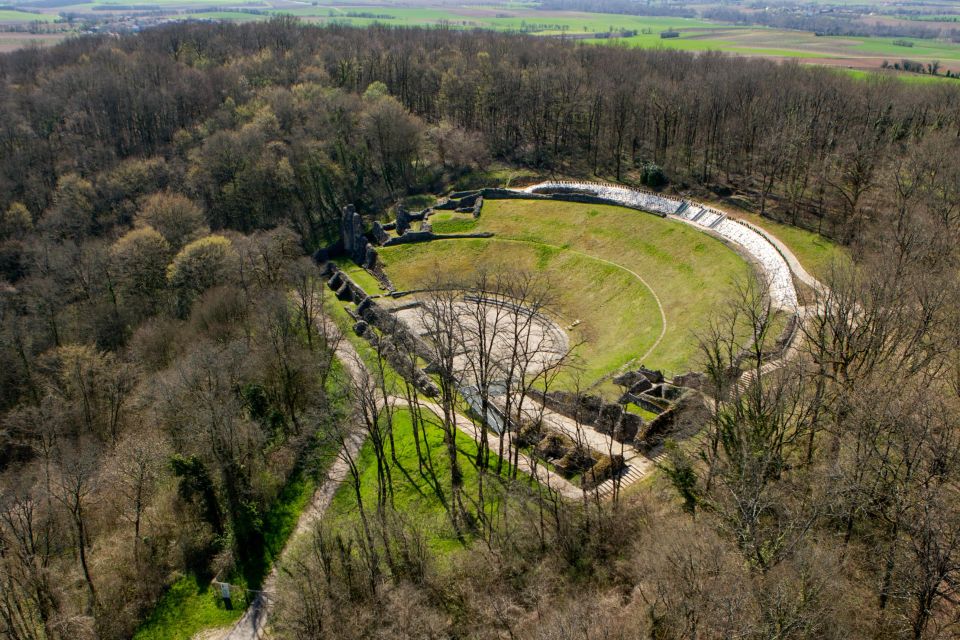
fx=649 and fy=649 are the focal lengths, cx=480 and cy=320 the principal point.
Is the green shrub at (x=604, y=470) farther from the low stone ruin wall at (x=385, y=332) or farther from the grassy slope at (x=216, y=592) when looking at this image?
the grassy slope at (x=216, y=592)

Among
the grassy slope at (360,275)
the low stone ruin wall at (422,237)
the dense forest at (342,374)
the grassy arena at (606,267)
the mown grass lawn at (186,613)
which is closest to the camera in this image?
the dense forest at (342,374)

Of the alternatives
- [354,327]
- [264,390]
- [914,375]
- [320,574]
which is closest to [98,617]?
[320,574]

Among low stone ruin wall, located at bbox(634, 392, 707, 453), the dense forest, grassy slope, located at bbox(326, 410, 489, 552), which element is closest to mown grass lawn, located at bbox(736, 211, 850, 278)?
the dense forest

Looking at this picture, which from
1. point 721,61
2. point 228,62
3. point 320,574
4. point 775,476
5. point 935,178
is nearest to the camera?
point 320,574

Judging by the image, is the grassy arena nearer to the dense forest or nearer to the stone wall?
the stone wall

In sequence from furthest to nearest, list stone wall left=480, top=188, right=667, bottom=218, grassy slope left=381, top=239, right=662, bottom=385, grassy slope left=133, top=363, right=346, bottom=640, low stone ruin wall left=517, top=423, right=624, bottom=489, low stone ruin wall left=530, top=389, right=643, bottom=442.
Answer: stone wall left=480, top=188, right=667, bottom=218 → grassy slope left=381, top=239, right=662, bottom=385 → low stone ruin wall left=530, top=389, right=643, bottom=442 → low stone ruin wall left=517, top=423, right=624, bottom=489 → grassy slope left=133, top=363, right=346, bottom=640

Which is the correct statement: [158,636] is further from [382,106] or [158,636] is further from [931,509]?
[382,106]

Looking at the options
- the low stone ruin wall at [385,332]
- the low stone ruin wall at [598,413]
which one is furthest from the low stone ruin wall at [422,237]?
the low stone ruin wall at [598,413]
